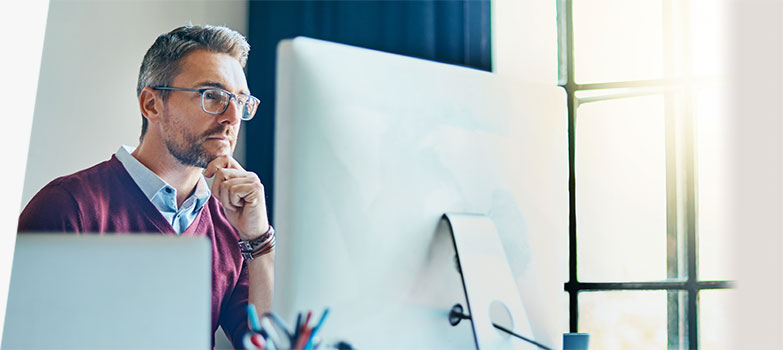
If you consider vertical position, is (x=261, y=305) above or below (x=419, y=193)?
below

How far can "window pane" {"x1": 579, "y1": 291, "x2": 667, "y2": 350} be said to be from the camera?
2.19m

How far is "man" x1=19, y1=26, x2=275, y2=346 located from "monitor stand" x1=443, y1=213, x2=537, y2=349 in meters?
0.72

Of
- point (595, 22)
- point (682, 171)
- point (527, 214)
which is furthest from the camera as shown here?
point (595, 22)

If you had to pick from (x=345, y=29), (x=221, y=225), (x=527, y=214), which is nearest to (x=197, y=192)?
(x=221, y=225)

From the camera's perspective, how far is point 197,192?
1822 mm

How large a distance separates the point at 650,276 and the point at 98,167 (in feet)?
4.82

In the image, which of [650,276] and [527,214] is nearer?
[527,214]

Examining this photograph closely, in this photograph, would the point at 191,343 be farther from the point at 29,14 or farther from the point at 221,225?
the point at 221,225

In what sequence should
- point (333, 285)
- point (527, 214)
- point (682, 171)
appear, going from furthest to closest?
point (682, 171), point (527, 214), point (333, 285)

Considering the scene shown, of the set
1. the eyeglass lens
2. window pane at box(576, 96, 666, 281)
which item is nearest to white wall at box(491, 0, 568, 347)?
window pane at box(576, 96, 666, 281)

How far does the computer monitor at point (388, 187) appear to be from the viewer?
82 cm

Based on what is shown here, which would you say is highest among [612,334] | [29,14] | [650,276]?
[29,14]

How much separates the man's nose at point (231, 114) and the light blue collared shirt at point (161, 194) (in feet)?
0.68

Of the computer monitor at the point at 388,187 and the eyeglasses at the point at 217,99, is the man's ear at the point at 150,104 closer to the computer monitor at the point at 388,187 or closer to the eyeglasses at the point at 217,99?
the eyeglasses at the point at 217,99
